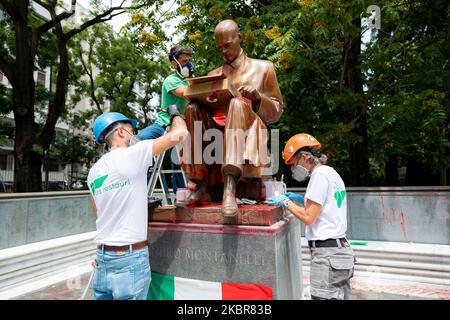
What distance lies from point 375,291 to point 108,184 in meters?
4.00

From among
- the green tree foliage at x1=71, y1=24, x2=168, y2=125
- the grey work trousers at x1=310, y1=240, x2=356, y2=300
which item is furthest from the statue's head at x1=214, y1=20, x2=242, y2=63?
the green tree foliage at x1=71, y1=24, x2=168, y2=125

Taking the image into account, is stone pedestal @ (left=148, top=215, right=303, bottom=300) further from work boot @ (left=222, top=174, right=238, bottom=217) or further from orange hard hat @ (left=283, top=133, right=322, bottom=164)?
orange hard hat @ (left=283, top=133, right=322, bottom=164)

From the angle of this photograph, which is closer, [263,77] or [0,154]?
[263,77]

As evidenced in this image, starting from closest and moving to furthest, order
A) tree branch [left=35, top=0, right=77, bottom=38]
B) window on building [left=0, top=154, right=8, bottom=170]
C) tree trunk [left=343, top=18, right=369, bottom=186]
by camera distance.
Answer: tree trunk [left=343, top=18, right=369, bottom=186], tree branch [left=35, top=0, right=77, bottom=38], window on building [left=0, top=154, right=8, bottom=170]

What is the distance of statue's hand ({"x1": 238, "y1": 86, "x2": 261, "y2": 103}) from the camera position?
2.99 m

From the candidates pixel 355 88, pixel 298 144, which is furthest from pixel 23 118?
pixel 298 144

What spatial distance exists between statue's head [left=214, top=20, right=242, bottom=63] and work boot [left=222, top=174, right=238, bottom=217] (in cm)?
132

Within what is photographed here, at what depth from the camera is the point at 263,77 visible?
340cm

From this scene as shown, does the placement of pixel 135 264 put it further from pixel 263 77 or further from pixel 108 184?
pixel 263 77

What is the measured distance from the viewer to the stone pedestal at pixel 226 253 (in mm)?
2539

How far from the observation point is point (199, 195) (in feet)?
10.5

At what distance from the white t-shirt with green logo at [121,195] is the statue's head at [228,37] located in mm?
1509

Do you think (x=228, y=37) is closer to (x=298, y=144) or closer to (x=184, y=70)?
(x=184, y=70)
